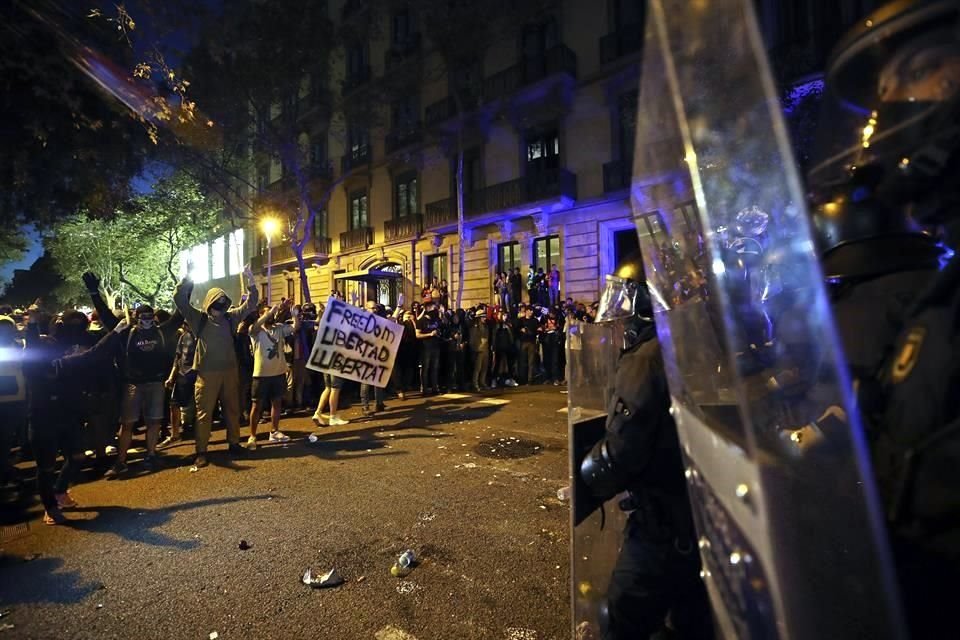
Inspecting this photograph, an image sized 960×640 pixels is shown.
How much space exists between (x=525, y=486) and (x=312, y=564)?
1927mm

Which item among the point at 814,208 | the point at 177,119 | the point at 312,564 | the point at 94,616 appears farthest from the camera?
the point at 177,119

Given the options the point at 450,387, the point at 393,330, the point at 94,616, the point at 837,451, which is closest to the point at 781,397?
the point at 837,451

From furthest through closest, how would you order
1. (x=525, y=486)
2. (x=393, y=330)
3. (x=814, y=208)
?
(x=393, y=330) < (x=525, y=486) < (x=814, y=208)

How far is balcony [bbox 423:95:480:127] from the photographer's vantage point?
19.5 meters

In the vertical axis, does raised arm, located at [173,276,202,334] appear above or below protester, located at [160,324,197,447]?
above

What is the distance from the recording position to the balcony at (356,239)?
79.4 feet

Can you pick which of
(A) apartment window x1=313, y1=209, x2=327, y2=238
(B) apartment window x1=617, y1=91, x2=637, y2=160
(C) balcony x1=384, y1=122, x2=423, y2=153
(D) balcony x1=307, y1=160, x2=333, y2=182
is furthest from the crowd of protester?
(A) apartment window x1=313, y1=209, x2=327, y2=238

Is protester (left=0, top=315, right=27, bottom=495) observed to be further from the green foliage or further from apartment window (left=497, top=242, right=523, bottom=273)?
the green foliage

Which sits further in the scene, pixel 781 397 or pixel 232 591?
pixel 232 591

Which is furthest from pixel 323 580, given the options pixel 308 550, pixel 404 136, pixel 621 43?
pixel 404 136

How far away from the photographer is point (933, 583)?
3.20 feet

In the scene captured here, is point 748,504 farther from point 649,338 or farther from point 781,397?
point 649,338

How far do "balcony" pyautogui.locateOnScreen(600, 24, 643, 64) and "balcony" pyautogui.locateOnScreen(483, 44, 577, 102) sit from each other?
3.96 feet

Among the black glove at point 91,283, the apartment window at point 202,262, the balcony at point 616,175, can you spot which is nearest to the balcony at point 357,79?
the balcony at point 616,175
